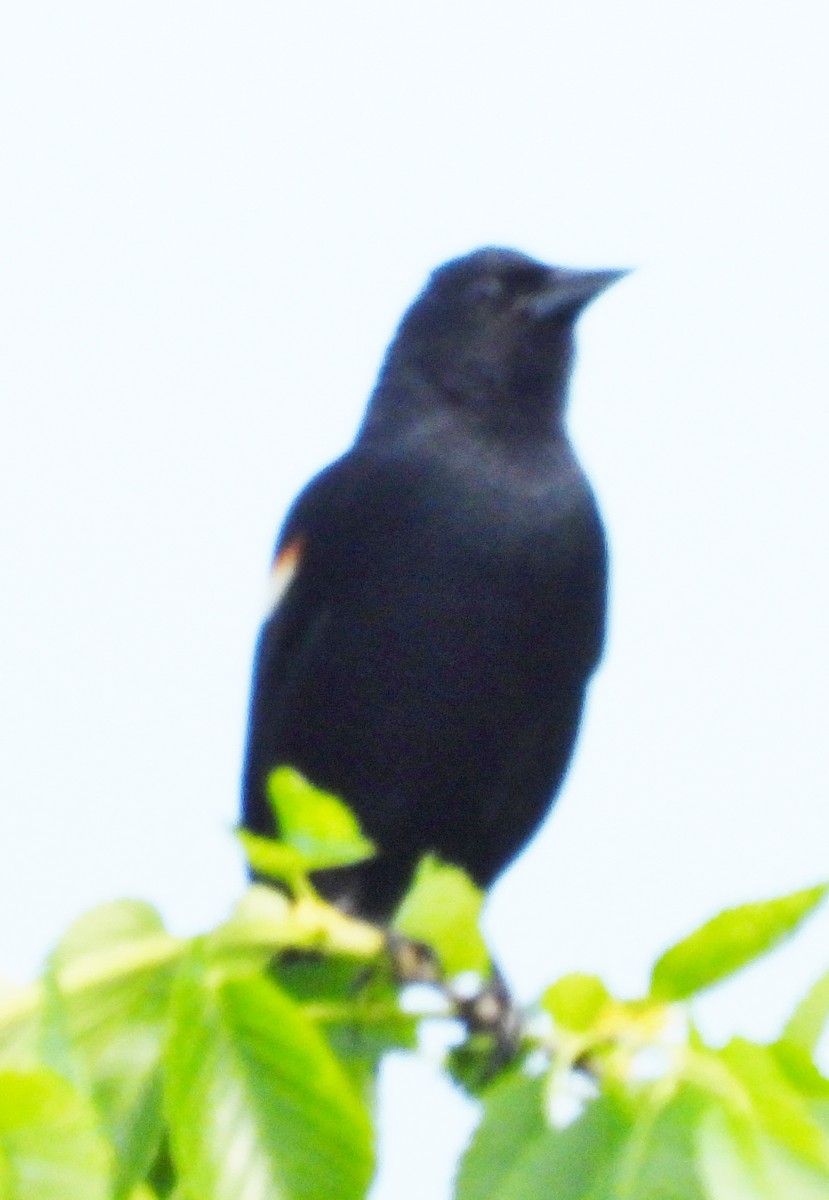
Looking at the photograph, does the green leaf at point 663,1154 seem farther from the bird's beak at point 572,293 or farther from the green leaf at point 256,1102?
the bird's beak at point 572,293

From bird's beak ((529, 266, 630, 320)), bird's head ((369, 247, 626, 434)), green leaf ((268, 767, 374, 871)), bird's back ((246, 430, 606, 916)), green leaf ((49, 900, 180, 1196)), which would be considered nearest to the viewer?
green leaf ((49, 900, 180, 1196))

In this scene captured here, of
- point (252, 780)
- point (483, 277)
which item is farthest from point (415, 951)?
point (483, 277)

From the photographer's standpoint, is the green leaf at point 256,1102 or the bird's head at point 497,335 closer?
the green leaf at point 256,1102

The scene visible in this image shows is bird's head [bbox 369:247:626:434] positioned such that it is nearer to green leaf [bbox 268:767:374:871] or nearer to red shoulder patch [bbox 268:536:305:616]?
red shoulder patch [bbox 268:536:305:616]

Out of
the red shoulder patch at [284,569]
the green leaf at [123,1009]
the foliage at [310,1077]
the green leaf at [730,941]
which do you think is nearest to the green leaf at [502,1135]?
the foliage at [310,1077]

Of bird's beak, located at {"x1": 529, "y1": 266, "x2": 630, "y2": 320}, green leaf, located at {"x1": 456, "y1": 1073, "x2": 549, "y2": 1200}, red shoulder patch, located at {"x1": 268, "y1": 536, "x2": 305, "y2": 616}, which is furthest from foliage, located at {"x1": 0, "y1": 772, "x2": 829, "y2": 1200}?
bird's beak, located at {"x1": 529, "y1": 266, "x2": 630, "y2": 320}
